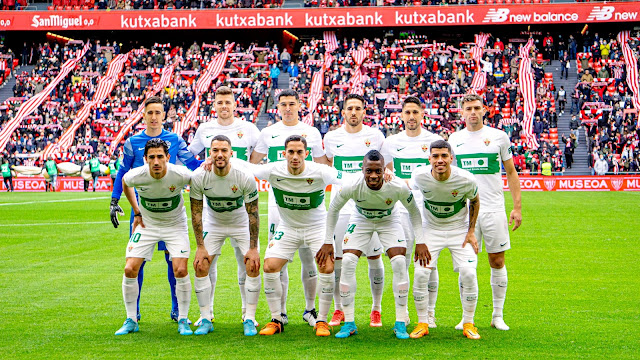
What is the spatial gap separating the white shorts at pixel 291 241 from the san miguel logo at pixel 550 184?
90.1 feet

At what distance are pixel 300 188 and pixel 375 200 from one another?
0.85 meters

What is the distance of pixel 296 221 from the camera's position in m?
7.61

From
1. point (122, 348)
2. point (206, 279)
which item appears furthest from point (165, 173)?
point (122, 348)

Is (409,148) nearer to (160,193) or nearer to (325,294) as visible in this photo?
(325,294)

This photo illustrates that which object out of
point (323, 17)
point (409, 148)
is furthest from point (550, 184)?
point (409, 148)

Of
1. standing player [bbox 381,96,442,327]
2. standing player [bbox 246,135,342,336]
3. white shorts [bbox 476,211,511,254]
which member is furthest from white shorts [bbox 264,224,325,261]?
white shorts [bbox 476,211,511,254]

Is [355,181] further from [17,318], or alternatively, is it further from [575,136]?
[575,136]

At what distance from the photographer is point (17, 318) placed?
315 inches

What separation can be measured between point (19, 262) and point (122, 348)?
23.0ft

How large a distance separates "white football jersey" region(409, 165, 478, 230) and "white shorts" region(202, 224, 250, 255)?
197 cm

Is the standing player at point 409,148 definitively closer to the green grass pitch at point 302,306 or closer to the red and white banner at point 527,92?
the green grass pitch at point 302,306

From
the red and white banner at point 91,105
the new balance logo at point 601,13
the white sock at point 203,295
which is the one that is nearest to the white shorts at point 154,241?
the white sock at point 203,295

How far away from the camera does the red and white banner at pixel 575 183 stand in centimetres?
3231

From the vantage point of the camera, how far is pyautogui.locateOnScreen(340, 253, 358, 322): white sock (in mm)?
7184
